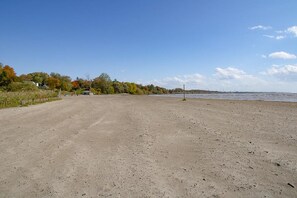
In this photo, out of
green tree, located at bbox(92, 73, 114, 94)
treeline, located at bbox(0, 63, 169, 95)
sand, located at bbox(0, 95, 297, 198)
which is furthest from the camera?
green tree, located at bbox(92, 73, 114, 94)

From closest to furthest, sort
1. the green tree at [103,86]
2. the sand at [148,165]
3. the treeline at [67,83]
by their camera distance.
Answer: the sand at [148,165] < the treeline at [67,83] < the green tree at [103,86]

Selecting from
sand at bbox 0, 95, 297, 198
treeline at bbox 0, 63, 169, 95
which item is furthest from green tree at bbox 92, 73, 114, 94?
sand at bbox 0, 95, 297, 198

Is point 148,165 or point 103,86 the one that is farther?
point 103,86

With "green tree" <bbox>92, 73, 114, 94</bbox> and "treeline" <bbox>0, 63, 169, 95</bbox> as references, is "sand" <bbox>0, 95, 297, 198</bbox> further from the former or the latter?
"green tree" <bbox>92, 73, 114, 94</bbox>

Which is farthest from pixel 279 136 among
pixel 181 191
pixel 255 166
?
pixel 181 191

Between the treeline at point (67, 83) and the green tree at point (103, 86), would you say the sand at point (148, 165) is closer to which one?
the treeline at point (67, 83)

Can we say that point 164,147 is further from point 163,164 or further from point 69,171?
point 69,171

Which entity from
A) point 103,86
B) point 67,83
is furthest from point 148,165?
point 103,86

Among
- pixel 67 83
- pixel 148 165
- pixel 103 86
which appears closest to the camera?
pixel 148 165

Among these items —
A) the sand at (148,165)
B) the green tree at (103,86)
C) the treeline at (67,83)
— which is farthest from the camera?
the green tree at (103,86)

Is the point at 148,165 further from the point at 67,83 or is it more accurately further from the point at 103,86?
the point at 103,86

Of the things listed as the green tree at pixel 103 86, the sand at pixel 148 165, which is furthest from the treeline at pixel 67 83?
the sand at pixel 148 165

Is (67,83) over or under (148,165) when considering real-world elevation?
over

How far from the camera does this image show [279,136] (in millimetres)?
7047
